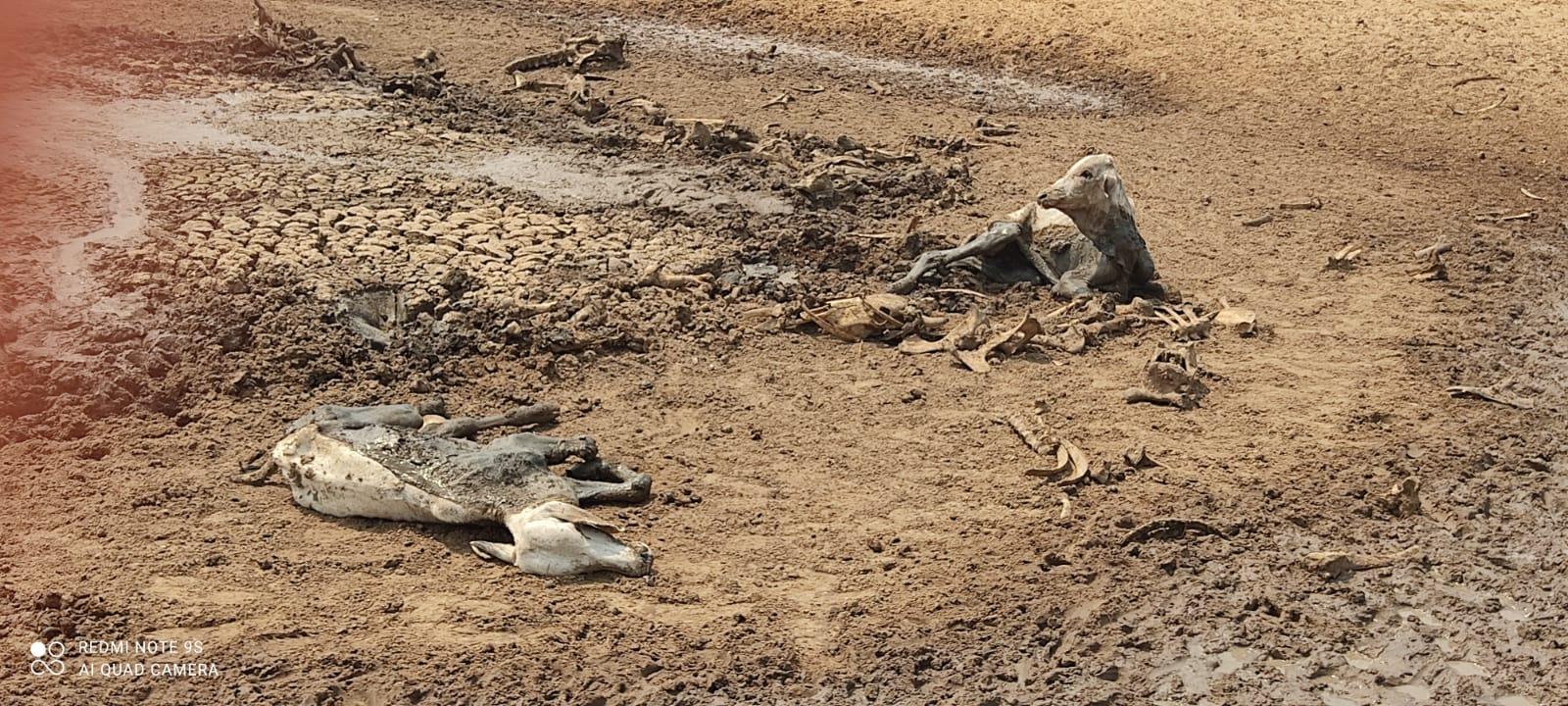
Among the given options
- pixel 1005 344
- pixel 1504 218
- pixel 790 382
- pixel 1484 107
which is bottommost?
pixel 790 382

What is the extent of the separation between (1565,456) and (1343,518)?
118cm

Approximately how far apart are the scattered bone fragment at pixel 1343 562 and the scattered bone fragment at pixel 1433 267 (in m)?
2.89

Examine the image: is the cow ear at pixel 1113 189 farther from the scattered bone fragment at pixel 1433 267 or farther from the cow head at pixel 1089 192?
the scattered bone fragment at pixel 1433 267

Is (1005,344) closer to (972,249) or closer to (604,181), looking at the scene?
(972,249)

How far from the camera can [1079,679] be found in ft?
12.7

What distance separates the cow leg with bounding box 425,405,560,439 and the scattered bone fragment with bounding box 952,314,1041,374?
5.98 ft

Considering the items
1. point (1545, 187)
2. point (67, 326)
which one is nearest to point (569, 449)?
point (67, 326)

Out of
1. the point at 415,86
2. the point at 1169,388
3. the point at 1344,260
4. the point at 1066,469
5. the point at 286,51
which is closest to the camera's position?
the point at 1066,469

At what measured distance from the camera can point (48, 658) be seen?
376cm

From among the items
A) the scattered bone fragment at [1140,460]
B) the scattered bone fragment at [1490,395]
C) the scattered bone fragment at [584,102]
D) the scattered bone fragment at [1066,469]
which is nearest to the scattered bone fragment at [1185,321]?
the scattered bone fragment at [1490,395]

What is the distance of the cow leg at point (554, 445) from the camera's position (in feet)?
15.7

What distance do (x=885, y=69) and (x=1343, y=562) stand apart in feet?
23.5

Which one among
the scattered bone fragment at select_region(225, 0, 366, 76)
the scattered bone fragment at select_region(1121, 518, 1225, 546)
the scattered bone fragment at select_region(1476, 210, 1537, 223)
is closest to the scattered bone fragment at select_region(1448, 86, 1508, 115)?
the scattered bone fragment at select_region(1476, 210, 1537, 223)

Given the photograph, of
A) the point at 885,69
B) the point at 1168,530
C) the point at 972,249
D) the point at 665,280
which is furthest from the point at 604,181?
the point at 1168,530
